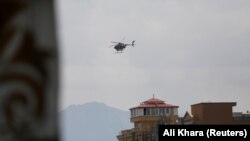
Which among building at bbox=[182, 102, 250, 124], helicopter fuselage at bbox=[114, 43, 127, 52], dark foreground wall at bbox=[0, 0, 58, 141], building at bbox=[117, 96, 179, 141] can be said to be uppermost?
helicopter fuselage at bbox=[114, 43, 127, 52]

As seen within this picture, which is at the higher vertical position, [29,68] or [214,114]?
[214,114]

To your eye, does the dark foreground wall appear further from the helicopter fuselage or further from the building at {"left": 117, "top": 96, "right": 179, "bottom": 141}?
the helicopter fuselage

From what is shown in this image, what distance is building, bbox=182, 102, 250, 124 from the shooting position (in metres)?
111

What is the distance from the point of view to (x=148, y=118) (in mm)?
152375

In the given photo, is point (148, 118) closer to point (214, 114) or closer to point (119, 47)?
point (119, 47)

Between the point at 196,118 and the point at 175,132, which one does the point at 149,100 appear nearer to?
the point at 196,118

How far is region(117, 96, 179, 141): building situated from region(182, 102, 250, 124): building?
665 inches

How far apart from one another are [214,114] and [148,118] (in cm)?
4115

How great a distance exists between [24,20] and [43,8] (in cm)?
7

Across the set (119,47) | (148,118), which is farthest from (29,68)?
(119,47)

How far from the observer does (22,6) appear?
2.55m

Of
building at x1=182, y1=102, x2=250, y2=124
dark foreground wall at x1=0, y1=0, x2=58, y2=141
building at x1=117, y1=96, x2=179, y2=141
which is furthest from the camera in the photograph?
building at x1=117, y1=96, x2=179, y2=141

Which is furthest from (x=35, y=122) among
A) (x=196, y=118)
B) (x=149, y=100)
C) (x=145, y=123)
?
(x=149, y=100)

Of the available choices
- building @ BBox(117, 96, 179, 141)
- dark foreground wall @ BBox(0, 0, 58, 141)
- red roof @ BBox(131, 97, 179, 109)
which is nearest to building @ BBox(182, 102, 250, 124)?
building @ BBox(117, 96, 179, 141)
